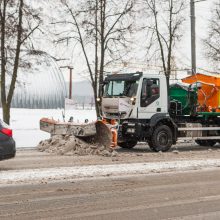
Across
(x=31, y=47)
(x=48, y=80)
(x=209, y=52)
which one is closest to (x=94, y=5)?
(x=31, y=47)

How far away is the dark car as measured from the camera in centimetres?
1195

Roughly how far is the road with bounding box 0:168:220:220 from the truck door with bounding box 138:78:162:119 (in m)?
6.59

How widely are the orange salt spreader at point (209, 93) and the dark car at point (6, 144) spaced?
9.76 meters

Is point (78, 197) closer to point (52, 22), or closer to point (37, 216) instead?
point (37, 216)

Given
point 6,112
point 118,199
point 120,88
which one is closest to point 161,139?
point 120,88

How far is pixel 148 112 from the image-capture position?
18.1 meters

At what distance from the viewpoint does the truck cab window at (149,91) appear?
17.8 meters

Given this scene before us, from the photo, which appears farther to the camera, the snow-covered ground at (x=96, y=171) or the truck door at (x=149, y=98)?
the truck door at (x=149, y=98)

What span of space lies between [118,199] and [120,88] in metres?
9.80

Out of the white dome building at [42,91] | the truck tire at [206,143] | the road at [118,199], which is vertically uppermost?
the white dome building at [42,91]

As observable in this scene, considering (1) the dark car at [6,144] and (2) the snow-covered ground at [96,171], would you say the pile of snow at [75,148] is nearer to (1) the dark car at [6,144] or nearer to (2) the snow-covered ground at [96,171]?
(2) the snow-covered ground at [96,171]

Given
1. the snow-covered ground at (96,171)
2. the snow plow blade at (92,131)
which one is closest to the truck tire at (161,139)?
the snow plow blade at (92,131)

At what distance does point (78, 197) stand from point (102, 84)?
412 inches

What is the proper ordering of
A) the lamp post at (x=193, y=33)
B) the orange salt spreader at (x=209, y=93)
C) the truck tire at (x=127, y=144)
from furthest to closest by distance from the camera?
the lamp post at (x=193, y=33) < the orange salt spreader at (x=209, y=93) < the truck tire at (x=127, y=144)
